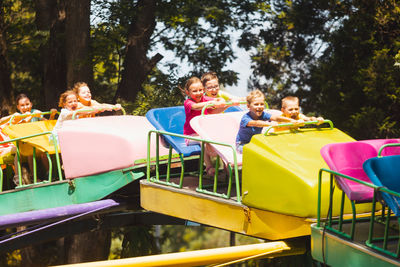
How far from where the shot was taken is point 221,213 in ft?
21.7

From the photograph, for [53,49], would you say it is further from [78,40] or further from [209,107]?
[209,107]

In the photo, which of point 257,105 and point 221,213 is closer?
point 221,213

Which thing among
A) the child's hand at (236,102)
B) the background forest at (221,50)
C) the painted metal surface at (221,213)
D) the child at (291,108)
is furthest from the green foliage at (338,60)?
the painted metal surface at (221,213)

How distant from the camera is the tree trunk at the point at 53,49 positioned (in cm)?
1430

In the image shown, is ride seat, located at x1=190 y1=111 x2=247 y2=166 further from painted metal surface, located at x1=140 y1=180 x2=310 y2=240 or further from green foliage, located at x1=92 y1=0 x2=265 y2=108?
green foliage, located at x1=92 y1=0 x2=265 y2=108

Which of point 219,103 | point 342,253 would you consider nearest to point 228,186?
point 219,103

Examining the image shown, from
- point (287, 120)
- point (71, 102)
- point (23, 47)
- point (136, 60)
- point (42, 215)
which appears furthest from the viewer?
point (23, 47)

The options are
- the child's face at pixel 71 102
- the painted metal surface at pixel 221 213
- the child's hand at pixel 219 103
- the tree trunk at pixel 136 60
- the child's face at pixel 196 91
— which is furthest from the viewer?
the tree trunk at pixel 136 60

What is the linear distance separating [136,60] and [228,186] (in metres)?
7.68

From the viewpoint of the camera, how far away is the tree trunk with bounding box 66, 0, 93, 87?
1319cm

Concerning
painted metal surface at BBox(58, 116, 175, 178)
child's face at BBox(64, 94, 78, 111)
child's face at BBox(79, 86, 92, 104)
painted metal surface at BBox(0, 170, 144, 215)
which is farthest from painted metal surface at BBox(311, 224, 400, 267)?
child's face at BBox(79, 86, 92, 104)

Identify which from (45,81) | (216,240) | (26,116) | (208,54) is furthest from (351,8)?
(216,240)

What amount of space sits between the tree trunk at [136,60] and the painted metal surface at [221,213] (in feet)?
21.6

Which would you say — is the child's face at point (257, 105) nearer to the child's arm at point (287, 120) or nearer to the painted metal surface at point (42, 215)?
the child's arm at point (287, 120)
